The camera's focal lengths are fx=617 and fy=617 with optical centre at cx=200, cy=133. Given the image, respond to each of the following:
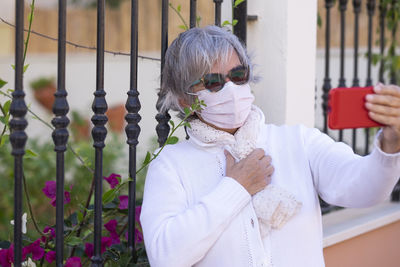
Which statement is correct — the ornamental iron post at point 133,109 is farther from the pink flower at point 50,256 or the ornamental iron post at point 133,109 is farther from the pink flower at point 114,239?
the pink flower at point 50,256

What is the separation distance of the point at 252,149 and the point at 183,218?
349 mm

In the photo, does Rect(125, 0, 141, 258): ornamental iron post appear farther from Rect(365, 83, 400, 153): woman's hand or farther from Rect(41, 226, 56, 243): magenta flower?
Rect(365, 83, 400, 153): woman's hand

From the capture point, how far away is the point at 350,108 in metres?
1.46

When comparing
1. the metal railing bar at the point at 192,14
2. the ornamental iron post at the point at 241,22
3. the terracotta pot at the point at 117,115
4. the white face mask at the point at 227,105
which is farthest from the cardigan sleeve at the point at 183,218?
the terracotta pot at the point at 117,115

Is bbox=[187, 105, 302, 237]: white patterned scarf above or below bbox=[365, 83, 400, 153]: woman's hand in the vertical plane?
below

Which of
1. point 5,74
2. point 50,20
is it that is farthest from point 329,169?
point 50,20

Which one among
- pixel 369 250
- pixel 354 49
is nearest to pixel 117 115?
pixel 354 49

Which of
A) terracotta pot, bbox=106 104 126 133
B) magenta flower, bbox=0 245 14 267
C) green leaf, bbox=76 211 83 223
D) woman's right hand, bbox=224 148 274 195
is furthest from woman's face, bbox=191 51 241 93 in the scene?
terracotta pot, bbox=106 104 126 133

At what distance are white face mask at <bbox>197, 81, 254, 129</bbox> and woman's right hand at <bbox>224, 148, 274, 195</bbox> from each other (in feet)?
0.38

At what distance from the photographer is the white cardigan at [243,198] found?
1766 mm

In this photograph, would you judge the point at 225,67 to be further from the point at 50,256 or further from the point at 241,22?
the point at 50,256

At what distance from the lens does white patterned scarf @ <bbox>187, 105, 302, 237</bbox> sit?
6.11 feet

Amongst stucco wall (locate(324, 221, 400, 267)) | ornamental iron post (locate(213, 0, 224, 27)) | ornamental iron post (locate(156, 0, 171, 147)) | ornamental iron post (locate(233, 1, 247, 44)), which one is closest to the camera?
ornamental iron post (locate(156, 0, 171, 147))

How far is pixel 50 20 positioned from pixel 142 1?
4.86ft
